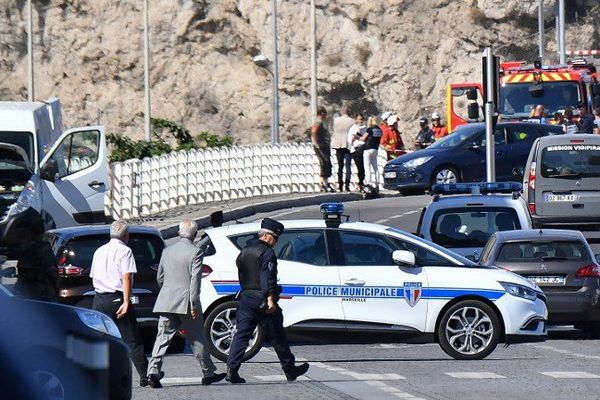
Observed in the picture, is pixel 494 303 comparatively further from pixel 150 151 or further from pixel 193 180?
pixel 150 151

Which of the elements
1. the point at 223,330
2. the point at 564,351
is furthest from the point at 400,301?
the point at 564,351

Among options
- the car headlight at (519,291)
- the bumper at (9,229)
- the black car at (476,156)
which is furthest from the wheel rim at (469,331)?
the black car at (476,156)

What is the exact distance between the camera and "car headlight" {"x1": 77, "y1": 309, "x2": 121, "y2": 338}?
10906 mm

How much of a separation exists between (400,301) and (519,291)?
4.16 feet

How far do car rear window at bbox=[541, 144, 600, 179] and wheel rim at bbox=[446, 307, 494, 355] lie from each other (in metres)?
11.5

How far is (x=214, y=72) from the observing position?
62.9 meters

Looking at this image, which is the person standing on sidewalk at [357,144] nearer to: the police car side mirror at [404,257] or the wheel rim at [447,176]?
the wheel rim at [447,176]

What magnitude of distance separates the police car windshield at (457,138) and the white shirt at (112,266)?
72.5 ft

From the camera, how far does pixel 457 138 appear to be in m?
38.1

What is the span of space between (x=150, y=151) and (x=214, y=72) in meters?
20.0

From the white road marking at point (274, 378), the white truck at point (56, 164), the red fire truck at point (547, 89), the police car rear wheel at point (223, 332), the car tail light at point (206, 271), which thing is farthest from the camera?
the red fire truck at point (547, 89)

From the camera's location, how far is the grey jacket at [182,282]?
16422 millimetres

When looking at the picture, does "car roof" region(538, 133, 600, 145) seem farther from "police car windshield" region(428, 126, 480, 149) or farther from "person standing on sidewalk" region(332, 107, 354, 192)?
"person standing on sidewalk" region(332, 107, 354, 192)

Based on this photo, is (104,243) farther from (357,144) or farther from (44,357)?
(357,144)
